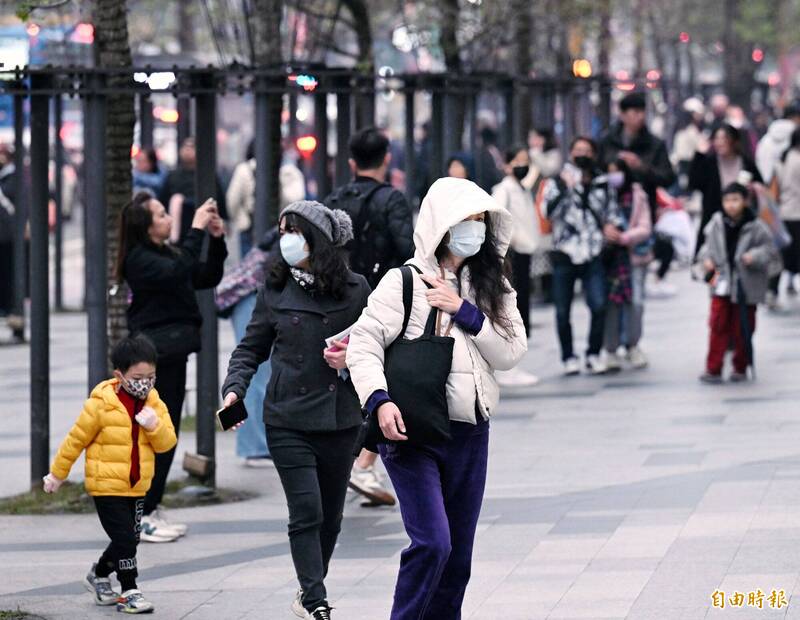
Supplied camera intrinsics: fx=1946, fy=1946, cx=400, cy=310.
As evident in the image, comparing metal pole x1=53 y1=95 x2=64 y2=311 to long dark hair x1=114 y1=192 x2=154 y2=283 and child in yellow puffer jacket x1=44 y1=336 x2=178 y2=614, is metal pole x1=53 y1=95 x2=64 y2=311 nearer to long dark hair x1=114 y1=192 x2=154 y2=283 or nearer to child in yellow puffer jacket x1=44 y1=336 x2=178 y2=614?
long dark hair x1=114 y1=192 x2=154 y2=283

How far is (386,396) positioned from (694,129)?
86.4ft

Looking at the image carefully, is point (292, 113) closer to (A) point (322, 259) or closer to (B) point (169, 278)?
(B) point (169, 278)

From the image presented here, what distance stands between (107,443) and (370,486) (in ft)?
7.56

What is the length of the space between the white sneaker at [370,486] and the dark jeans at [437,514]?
3308 mm

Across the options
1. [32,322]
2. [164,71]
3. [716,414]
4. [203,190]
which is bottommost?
[716,414]

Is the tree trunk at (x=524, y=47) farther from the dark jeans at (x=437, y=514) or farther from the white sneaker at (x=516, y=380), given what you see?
the dark jeans at (x=437, y=514)

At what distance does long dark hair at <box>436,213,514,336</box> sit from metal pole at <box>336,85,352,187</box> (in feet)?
19.6

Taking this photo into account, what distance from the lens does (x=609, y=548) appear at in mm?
8352

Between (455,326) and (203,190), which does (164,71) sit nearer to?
(203,190)

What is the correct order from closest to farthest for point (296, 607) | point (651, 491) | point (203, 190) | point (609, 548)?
point (296, 607), point (609, 548), point (651, 491), point (203, 190)

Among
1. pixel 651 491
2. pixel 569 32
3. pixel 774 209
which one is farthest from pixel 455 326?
pixel 569 32

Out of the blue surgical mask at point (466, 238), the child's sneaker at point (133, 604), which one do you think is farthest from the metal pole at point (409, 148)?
the blue surgical mask at point (466, 238)

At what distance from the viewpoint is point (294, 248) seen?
706 centimetres

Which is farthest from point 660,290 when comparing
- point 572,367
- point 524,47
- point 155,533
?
point 155,533
